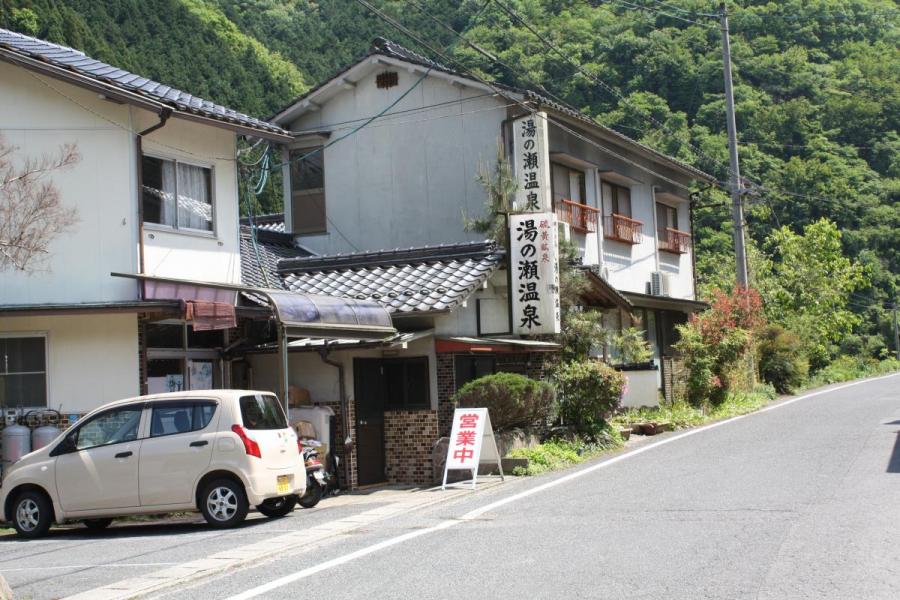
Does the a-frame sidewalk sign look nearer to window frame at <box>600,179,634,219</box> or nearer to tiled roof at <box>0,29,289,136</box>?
tiled roof at <box>0,29,289,136</box>

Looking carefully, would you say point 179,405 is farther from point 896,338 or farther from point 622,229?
point 896,338

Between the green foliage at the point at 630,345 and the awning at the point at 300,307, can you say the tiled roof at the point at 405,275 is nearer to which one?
the awning at the point at 300,307

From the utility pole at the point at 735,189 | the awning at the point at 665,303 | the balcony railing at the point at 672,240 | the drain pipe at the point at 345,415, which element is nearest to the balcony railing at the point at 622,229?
the awning at the point at 665,303

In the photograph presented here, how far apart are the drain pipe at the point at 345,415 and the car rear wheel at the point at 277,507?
11.2ft

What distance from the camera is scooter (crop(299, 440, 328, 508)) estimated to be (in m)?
14.8

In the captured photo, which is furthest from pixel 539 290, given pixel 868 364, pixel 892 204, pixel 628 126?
pixel 892 204

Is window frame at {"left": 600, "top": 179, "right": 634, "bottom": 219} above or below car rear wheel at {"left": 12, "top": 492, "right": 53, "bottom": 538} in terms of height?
above

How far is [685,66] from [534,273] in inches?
1410

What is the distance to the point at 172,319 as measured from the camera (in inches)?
650

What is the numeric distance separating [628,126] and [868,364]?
20.2 m

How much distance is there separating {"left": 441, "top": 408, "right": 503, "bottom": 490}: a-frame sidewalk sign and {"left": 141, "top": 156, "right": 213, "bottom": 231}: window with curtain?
6.01 meters

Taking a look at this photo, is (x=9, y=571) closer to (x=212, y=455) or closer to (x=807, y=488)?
(x=212, y=455)

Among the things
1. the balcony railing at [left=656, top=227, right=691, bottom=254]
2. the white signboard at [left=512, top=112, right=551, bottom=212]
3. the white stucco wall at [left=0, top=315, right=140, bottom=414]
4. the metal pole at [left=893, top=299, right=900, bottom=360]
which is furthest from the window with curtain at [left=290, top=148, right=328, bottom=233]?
the metal pole at [left=893, top=299, right=900, bottom=360]

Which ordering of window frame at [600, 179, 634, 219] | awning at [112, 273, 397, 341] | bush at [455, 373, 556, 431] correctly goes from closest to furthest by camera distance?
awning at [112, 273, 397, 341], bush at [455, 373, 556, 431], window frame at [600, 179, 634, 219]
